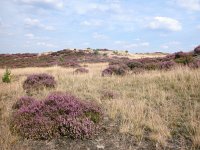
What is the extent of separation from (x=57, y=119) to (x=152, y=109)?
2764mm

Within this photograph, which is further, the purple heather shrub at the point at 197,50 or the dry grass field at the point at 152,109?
the purple heather shrub at the point at 197,50

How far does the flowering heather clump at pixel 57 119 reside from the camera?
648cm

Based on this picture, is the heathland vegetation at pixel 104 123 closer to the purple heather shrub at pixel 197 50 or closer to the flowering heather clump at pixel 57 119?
the flowering heather clump at pixel 57 119

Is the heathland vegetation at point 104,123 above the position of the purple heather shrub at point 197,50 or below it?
below

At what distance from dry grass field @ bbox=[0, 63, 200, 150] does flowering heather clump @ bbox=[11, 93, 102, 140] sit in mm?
378

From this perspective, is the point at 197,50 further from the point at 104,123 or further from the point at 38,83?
the point at 104,123

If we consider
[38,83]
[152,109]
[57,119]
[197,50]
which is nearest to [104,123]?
[57,119]

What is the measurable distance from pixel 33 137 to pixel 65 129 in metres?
0.72

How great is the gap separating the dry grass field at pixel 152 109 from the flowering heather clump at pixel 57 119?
38cm

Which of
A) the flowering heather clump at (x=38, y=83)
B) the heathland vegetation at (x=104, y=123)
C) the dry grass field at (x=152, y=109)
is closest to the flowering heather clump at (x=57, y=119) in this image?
the heathland vegetation at (x=104, y=123)

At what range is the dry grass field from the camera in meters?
6.21

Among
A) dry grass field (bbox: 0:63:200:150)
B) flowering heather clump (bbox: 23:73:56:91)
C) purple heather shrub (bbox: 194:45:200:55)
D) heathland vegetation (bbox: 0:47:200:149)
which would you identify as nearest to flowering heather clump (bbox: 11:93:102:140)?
heathland vegetation (bbox: 0:47:200:149)

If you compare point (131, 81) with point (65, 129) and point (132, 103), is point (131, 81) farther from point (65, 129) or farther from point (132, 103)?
point (65, 129)

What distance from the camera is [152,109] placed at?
800 cm
